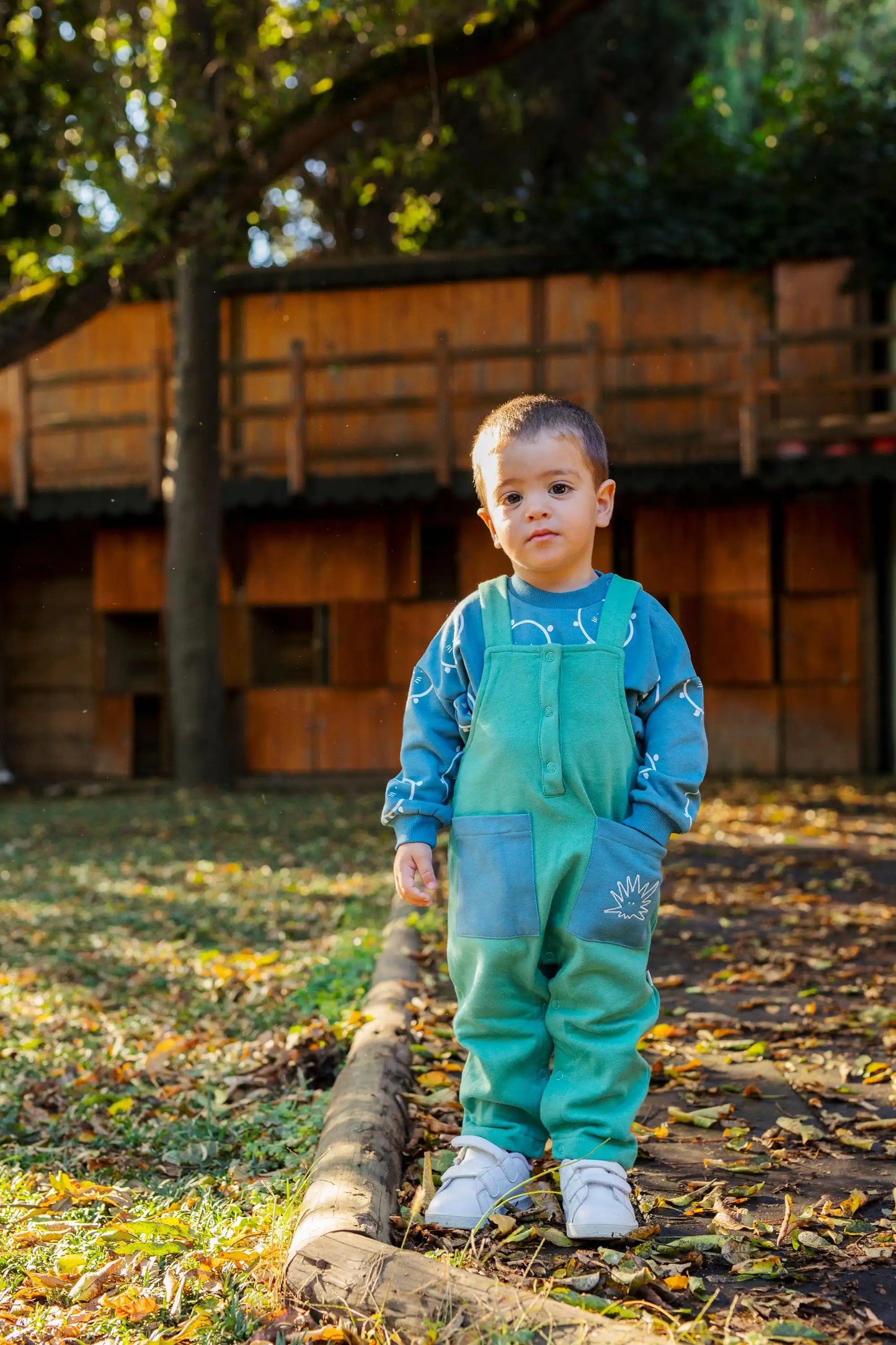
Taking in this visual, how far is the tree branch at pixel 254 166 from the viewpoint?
7820 millimetres

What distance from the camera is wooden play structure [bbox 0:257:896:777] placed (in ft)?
41.6

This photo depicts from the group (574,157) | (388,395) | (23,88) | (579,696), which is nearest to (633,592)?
(579,696)

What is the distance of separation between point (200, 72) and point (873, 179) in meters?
6.88

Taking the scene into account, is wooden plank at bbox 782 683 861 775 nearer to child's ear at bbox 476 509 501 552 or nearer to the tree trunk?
the tree trunk

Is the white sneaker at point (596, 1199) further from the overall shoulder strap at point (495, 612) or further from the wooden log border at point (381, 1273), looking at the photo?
the overall shoulder strap at point (495, 612)

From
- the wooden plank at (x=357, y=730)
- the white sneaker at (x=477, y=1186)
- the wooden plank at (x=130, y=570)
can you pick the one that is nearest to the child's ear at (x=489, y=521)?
the white sneaker at (x=477, y=1186)

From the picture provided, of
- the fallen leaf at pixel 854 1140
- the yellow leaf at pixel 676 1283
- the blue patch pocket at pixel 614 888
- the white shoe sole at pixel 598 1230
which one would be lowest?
the fallen leaf at pixel 854 1140

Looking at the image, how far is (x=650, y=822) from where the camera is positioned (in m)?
2.46

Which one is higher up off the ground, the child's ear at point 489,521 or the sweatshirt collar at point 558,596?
the child's ear at point 489,521

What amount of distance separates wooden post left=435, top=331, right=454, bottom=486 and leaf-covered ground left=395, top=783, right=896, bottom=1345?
274 inches

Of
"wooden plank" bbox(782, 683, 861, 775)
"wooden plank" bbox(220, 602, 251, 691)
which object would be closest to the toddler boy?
"wooden plank" bbox(782, 683, 861, 775)

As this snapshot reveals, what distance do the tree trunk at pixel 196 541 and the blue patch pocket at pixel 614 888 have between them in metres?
9.70

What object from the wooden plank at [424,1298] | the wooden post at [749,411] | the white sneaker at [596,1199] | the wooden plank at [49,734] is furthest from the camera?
the wooden plank at [49,734]

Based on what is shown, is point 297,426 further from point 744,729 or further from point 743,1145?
point 743,1145
